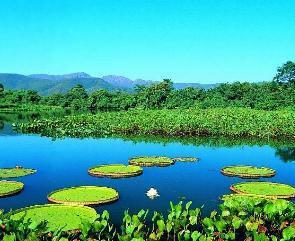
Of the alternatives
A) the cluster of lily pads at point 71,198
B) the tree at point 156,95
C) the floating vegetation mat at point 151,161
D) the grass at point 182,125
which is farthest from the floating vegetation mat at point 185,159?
the tree at point 156,95

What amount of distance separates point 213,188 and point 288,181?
114 inches

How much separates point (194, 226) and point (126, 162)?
29.5 ft

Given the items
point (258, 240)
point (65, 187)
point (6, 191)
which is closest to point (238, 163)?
point (65, 187)

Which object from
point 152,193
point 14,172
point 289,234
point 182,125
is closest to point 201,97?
point 182,125

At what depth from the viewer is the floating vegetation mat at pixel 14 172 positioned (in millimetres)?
14258

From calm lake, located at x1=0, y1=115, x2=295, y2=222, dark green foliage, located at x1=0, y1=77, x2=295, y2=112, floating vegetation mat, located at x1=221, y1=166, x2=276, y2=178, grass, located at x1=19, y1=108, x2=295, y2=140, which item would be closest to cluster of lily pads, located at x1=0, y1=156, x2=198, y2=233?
calm lake, located at x1=0, y1=115, x2=295, y2=222

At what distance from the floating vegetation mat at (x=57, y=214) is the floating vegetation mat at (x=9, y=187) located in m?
1.83

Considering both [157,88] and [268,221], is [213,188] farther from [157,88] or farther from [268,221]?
[157,88]

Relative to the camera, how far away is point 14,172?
1461 cm

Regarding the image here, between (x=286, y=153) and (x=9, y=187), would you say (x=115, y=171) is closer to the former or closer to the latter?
(x=9, y=187)

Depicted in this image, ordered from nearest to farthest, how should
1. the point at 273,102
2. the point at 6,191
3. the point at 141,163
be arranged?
the point at 6,191
the point at 141,163
the point at 273,102

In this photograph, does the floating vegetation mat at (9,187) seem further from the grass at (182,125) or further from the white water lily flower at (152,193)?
the grass at (182,125)

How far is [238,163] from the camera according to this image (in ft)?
57.0

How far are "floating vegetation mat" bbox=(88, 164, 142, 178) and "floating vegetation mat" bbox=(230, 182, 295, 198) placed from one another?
134 inches
